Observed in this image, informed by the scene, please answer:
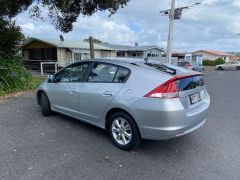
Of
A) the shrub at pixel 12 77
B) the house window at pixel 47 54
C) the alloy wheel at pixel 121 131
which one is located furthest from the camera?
the house window at pixel 47 54

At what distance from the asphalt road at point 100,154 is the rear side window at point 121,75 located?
1.20 metres

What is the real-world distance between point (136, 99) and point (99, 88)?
90cm

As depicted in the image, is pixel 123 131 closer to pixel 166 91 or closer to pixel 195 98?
pixel 166 91

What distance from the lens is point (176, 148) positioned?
4047 mm

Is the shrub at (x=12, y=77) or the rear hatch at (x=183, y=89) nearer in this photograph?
the rear hatch at (x=183, y=89)

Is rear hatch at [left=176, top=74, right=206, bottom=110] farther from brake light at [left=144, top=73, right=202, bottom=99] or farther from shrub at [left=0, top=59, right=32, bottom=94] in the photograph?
shrub at [left=0, top=59, right=32, bottom=94]

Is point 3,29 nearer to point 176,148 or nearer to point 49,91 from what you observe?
point 49,91

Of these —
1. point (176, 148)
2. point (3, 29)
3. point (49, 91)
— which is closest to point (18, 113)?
point (49, 91)

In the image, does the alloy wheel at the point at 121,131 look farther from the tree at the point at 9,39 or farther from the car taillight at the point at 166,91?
the tree at the point at 9,39

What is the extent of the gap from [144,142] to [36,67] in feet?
67.5

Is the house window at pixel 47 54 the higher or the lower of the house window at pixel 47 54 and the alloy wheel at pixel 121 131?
the higher

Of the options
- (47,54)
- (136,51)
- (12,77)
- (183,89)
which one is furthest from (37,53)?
(183,89)

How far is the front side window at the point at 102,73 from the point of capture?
4133 millimetres

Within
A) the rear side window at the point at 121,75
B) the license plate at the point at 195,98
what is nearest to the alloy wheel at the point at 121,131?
the rear side window at the point at 121,75
